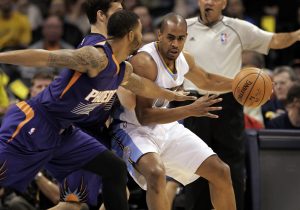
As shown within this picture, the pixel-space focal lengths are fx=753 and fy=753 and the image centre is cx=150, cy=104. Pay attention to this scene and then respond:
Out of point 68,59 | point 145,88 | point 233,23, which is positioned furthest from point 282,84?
point 68,59

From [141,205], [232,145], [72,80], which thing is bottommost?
[141,205]

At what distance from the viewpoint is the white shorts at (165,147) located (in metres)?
5.89

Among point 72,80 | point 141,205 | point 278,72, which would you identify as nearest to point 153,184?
point 72,80

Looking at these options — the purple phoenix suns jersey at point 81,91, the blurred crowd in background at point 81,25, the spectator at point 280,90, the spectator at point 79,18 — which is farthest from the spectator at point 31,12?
the purple phoenix suns jersey at point 81,91

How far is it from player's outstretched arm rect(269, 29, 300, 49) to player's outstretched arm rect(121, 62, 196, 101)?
145 cm

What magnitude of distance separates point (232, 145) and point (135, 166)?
4.55ft

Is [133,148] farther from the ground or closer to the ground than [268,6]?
farther from the ground

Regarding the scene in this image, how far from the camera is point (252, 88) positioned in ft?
20.1

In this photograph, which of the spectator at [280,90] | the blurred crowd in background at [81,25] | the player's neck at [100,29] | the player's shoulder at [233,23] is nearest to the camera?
the player's neck at [100,29]

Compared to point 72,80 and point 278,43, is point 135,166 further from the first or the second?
point 278,43

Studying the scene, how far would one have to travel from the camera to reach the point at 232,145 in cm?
695

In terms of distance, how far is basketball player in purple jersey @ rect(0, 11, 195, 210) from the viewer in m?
5.39

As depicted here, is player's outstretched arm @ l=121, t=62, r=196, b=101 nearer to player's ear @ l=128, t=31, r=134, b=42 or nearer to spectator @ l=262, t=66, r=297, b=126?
player's ear @ l=128, t=31, r=134, b=42

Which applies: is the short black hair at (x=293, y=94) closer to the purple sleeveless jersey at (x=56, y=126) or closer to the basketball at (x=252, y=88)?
the basketball at (x=252, y=88)
